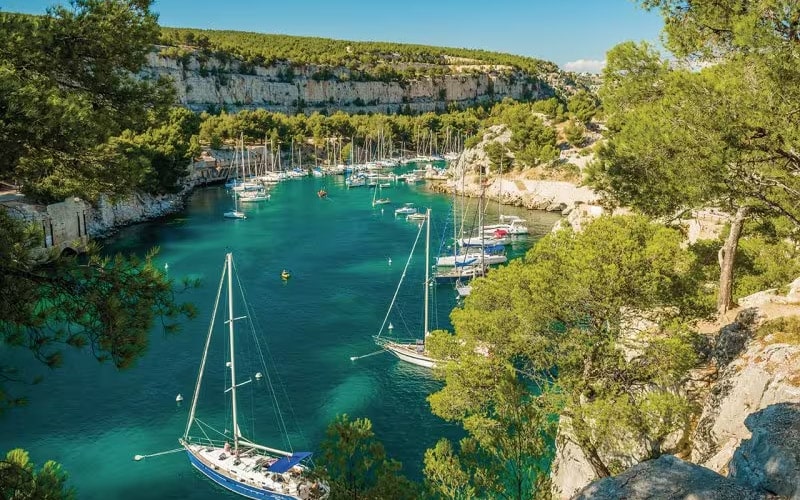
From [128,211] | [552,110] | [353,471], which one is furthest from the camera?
[552,110]

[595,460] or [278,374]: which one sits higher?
[595,460]

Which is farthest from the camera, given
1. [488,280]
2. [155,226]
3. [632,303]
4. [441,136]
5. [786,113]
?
[441,136]

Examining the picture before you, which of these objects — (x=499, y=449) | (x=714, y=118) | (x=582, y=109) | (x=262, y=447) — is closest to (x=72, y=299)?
(x=499, y=449)

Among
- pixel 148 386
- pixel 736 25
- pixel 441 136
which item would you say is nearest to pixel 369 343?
pixel 148 386

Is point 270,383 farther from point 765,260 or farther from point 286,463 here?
point 765,260

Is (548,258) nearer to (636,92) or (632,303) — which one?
(632,303)

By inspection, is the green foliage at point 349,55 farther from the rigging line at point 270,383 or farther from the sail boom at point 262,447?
the sail boom at point 262,447
